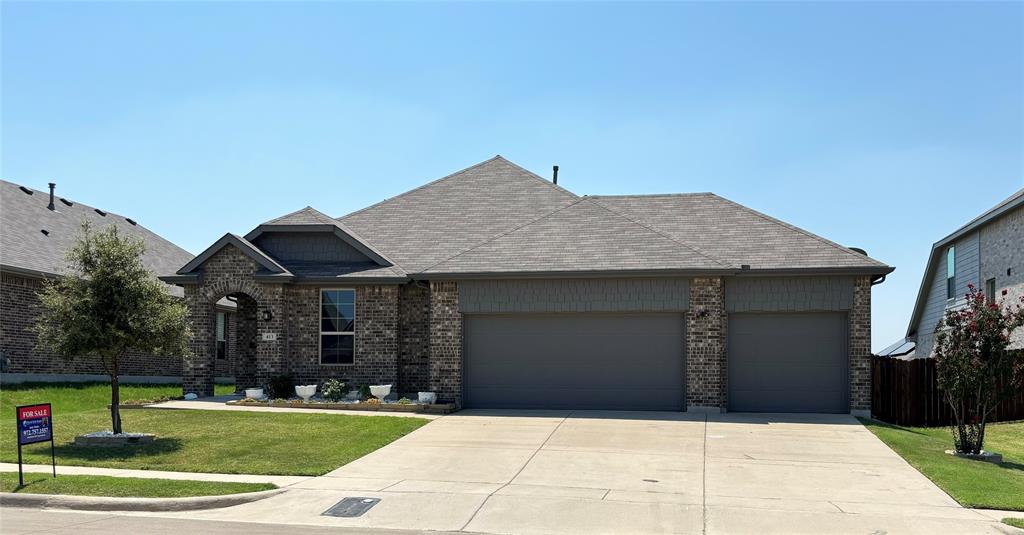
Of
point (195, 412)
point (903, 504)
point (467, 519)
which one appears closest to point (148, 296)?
point (195, 412)

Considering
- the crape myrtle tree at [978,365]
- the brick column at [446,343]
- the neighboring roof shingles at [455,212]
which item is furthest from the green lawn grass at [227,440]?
the crape myrtle tree at [978,365]

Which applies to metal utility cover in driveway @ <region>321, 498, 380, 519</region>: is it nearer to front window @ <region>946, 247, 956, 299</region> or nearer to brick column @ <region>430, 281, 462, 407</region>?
brick column @ <region>430, 281, 462, 407</region>

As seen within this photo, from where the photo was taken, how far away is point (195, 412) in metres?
19.6

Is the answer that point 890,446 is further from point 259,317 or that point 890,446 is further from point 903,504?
point 259,317

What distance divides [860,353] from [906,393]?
6.20 ft

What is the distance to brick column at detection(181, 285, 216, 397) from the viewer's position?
2284 centimetres

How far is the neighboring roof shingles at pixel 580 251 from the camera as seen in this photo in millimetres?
20406

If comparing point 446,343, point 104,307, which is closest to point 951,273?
point 446,343

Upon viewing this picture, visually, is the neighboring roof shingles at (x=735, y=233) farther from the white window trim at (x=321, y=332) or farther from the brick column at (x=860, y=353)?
the white window trim at (x=321, y=332)

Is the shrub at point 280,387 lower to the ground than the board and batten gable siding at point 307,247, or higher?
lower

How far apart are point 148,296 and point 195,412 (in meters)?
4.20

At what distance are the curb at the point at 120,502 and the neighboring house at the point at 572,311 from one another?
388 inches

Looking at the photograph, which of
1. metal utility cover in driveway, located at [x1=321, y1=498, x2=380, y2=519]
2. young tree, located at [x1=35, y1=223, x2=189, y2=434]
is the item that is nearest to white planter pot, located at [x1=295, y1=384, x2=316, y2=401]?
young tree, located at [x1=35, y1=223, x2=189, y2=434]

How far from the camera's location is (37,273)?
82.9 ft
